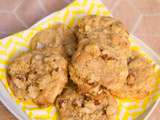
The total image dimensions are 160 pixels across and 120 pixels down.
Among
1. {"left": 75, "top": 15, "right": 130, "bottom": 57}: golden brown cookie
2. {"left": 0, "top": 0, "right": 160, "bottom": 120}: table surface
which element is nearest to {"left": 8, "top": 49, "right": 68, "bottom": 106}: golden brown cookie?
{"left": 75, "top": 15, "right": 130, "bottom": 57}: golden brown cookie

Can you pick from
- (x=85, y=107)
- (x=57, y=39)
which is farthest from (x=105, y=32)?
(x=85, y=107)

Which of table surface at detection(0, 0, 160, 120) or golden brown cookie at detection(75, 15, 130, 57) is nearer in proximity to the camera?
golden brown cookie at detection(75, 15, 130, 57)

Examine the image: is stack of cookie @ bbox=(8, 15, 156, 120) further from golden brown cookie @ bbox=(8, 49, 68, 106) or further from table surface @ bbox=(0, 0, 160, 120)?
table surface @ bbox=(0, 0, 160, 120)

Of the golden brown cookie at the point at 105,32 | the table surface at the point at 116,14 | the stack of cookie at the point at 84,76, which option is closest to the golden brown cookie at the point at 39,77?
the stack of cookie at the point at 84,76

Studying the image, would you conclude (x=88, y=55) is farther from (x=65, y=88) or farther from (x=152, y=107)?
(x=152, y=107)

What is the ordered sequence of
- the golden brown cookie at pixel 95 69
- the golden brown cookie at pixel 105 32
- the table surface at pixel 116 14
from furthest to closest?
the table surface at pixel 116 14 → the golden brown cookie at pixel 105 32 → the golden brown cookie at pixel 95 69

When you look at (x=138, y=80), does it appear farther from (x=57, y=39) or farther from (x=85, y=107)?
(x=57, y=39)

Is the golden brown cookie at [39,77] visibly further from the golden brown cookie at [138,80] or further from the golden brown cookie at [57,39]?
the golden brown cookie at [138,80]
